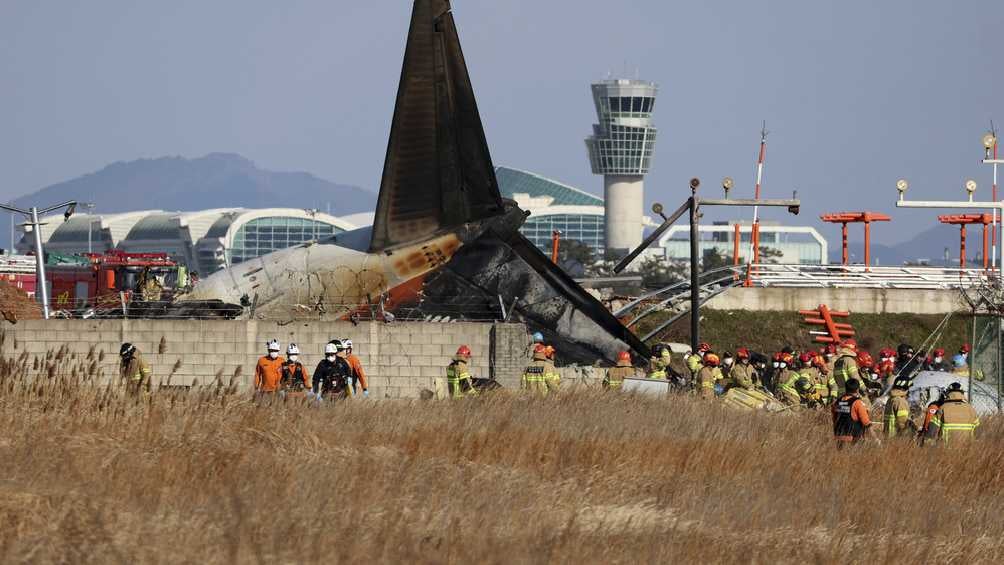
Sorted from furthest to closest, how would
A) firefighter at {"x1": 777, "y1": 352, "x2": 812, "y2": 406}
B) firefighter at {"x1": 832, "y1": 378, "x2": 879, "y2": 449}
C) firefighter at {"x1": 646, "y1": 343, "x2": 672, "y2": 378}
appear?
1. firefighter at {"x1": 646, "y1": 343, "x2": 672, "y2": 378}
2. firefighter at {"x1": 777, "y1": 352, "x2": 812, "y2": 406}
3. firefighter at {"x1": 832, "y1": 378, "x2": 879, "y2": 449}

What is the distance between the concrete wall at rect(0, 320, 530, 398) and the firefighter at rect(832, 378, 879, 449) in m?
11.1

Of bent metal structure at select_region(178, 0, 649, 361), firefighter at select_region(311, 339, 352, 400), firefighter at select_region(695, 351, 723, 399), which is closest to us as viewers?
firefighter at select_region(311, 339, 352, 400)

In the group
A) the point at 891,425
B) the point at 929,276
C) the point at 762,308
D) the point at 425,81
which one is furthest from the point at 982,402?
the point at 929,276

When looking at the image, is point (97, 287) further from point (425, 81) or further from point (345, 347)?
point (345, 347)

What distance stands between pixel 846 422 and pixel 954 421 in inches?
57.6

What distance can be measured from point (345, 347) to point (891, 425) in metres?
8.92

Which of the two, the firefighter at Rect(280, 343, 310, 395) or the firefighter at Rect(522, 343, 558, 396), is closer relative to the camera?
the firefighter at Rect(280, 343, 310, 395)

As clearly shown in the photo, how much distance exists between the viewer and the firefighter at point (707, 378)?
26.8 m

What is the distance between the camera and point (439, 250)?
116 feet

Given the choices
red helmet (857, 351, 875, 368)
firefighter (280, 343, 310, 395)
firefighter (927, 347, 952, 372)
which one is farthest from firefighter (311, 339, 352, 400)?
firefighter (927, 347, 952, 372)

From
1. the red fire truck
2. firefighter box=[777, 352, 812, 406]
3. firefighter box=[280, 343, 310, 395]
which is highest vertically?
the red fire truck

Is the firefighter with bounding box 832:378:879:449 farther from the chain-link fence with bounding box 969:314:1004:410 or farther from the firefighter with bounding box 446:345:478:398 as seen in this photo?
the chain-link fence with bounding box 969:314:1004:410

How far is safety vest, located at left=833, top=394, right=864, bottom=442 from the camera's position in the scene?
20.7m

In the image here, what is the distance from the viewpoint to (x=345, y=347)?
24594 millimetres
